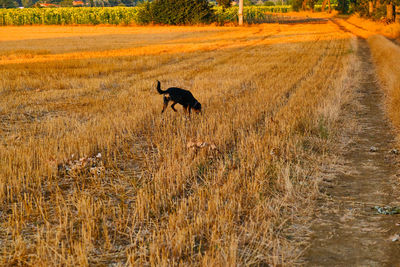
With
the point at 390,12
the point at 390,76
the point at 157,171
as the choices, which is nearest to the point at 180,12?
the point at 390,12

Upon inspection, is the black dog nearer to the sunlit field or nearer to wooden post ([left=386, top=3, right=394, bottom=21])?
the sunlit field

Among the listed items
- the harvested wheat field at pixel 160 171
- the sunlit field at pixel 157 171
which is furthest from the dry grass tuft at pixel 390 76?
the sunlit field at pixel 157 171

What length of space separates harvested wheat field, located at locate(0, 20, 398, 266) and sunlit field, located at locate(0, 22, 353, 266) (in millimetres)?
24

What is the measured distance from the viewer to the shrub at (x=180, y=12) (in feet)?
165

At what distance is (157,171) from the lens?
600cm

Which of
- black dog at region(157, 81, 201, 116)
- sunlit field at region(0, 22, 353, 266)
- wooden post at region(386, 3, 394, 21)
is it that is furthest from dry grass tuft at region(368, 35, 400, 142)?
wooden post at region(386, 3, 394, 21)

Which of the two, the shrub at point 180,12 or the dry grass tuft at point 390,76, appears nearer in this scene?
the dry grass tuft at point 390,76

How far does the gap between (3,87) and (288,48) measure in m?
18.3

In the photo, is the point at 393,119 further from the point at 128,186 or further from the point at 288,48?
the point at 288,48

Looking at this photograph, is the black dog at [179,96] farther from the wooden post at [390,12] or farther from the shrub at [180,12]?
the shrub at [180,12]

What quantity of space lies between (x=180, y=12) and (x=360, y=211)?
160ft

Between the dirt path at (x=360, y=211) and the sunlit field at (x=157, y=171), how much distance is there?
261 millimetres

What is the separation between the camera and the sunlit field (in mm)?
3955

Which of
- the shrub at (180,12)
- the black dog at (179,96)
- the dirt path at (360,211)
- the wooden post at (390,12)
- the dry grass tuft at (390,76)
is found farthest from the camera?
the shrub at (180,12)
